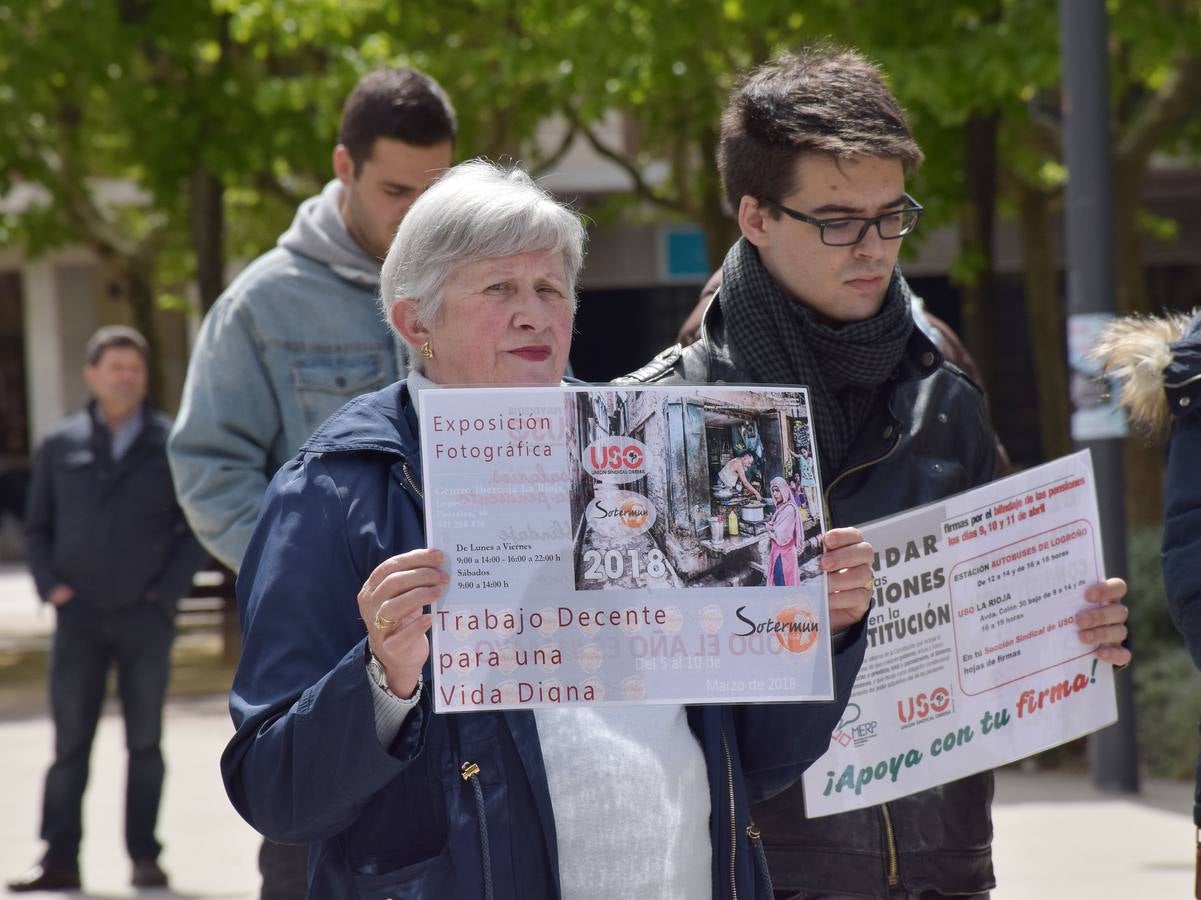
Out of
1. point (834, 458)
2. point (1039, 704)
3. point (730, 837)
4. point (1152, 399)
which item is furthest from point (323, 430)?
point (1152, 399)

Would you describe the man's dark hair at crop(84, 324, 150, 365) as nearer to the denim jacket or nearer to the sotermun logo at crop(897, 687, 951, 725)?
the denim jacket

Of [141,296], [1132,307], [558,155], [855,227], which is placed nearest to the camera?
[855,227]

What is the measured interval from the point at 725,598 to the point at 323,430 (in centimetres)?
58

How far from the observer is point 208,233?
14570mm

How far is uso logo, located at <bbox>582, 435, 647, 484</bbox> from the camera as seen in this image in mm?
2225

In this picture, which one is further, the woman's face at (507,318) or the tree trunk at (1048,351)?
the tree trunk at (1048,351)

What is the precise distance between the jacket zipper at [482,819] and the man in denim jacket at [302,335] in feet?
5.70

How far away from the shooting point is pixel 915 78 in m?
9.27

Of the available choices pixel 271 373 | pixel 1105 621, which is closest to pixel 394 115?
pixel 271 373

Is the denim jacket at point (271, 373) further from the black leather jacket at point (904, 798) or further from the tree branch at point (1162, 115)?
the tree branch at point (1162, 115)

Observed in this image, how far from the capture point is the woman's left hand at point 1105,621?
115 inches

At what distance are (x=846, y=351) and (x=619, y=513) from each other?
33.5 inches

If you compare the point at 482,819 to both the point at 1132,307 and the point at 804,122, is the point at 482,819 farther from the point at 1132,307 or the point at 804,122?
the point at 1132,307

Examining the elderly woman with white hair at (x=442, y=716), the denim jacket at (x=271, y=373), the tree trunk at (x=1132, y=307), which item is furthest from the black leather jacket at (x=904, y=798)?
the tree trunk at (x=1132, y=307)
